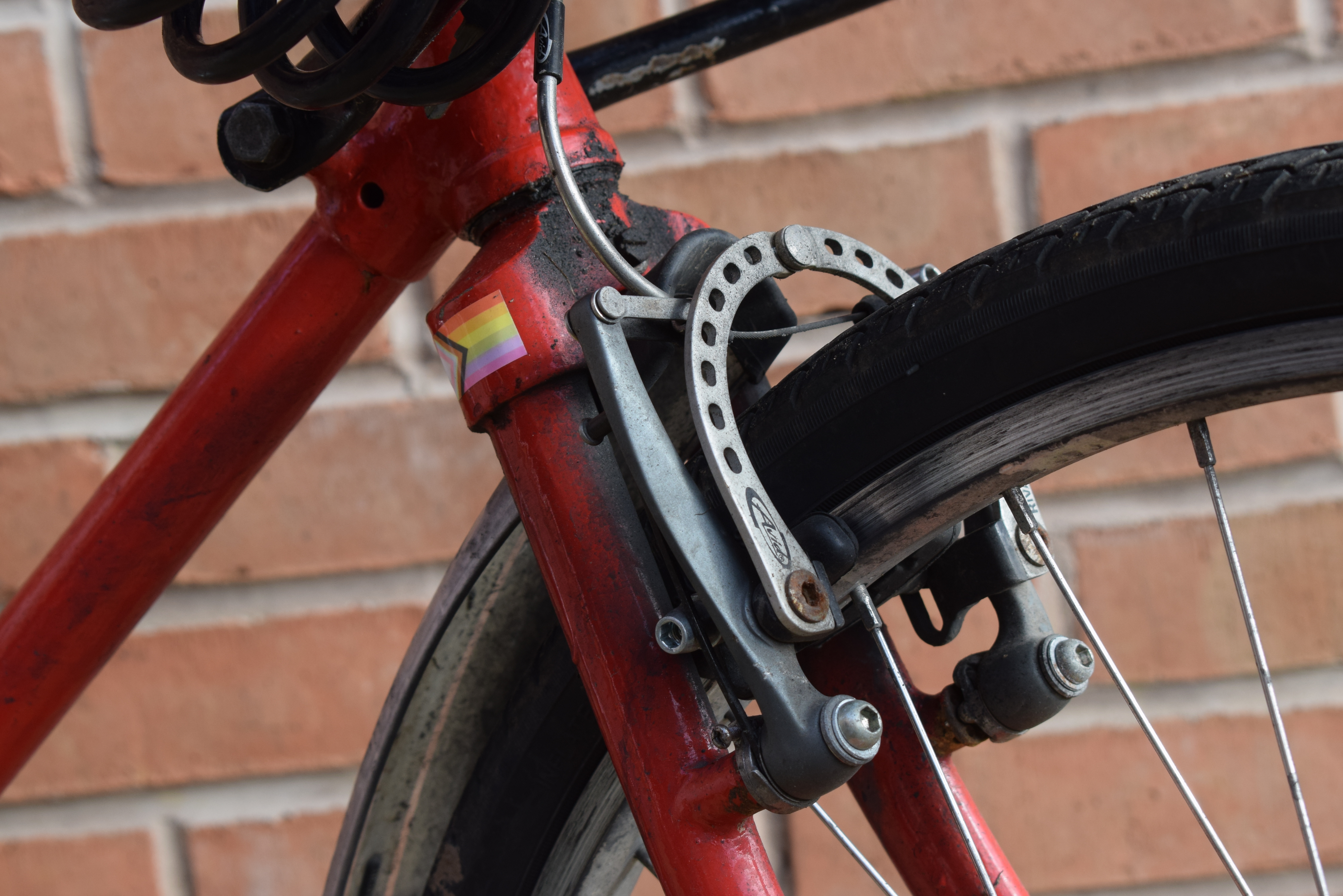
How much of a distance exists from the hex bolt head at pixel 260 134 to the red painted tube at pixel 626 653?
9 centimetres

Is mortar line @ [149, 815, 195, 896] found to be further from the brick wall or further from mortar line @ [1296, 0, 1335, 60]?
mortar line @ [1296, 0, 1335, 60]

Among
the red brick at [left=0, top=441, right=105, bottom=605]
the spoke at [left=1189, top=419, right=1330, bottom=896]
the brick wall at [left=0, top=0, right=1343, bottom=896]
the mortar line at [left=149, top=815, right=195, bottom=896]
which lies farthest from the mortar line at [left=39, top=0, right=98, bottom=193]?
the spoke at [left=1189, top=419, right=1330, bottom=896]

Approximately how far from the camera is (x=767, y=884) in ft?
0.73

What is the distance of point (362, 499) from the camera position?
22.8 inches

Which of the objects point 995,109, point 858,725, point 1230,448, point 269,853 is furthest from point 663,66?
point 269,853

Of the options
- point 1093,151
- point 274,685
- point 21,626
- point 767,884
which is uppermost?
point 1093,151

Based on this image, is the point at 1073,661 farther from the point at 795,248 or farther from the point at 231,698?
the point at 231,698

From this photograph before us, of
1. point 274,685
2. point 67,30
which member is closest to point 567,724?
point 274,685

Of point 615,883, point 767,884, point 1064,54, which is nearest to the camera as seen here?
point 767,884

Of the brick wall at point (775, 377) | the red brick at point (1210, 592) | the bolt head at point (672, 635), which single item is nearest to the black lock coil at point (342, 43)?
the bolt head at point (672, 635)

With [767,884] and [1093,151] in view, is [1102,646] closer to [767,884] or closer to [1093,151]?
[767,884]

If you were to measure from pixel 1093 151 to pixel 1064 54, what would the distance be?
5 cm

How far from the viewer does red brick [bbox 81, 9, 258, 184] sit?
56cm

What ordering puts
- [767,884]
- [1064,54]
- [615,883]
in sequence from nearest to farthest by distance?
[767,884]
[615,883]
[1064,54]
